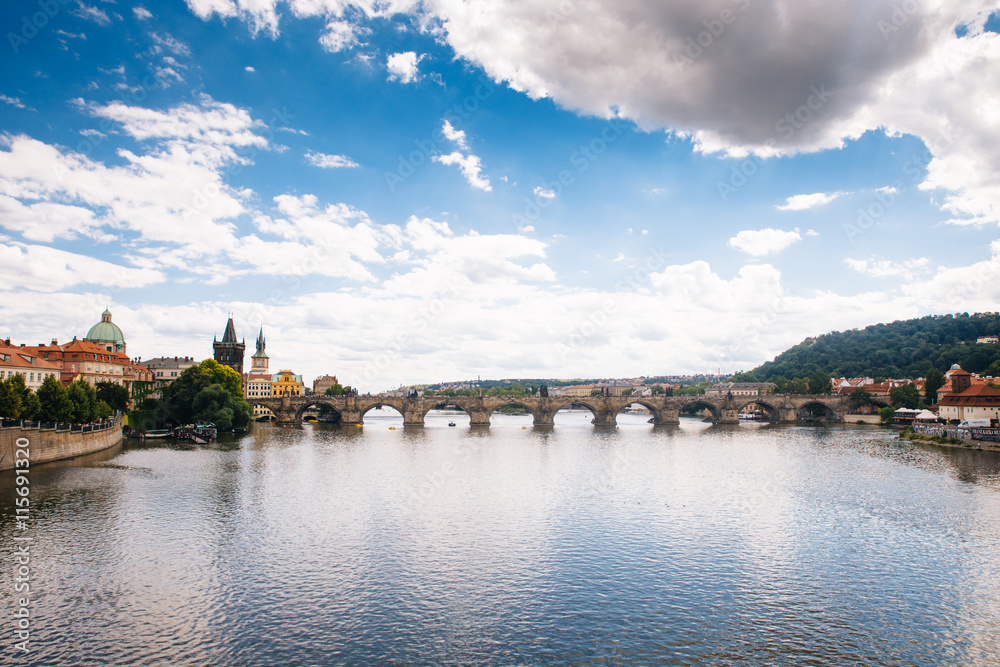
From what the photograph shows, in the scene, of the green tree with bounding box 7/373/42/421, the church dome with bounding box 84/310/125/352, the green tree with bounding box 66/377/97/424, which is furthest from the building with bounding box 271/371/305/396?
the green tree with bounding box 7/373/42/421

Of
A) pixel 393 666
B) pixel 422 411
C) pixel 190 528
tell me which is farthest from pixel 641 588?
pixel 422 411

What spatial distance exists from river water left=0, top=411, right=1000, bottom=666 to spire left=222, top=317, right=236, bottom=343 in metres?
102

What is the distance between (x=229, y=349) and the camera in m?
141

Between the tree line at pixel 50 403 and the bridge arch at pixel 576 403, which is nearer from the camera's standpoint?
the tree line at pixel 50 403

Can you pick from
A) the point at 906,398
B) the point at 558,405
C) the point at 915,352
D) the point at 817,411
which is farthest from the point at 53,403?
the point at 915,352

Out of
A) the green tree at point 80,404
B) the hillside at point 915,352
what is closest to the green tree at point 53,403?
the green tree at point 80,404

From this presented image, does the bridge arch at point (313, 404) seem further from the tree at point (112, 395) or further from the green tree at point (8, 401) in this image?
the green tree at point (8, 401)

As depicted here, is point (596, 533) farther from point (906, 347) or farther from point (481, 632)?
point (906, 347)

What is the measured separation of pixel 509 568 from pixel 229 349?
134 metres

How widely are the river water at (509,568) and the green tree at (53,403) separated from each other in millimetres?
11656

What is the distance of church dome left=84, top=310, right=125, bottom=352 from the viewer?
106875mm

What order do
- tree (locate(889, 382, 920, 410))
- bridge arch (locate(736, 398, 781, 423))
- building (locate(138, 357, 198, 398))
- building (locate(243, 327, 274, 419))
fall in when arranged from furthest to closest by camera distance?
1. building (locate(243, 327, 274, 419))
2. building (locate(138, 357, 198, 398))
3. bridge arch (locate(736, 398, 781, 423))
4. tree (locate(889, 382, 920, 410))

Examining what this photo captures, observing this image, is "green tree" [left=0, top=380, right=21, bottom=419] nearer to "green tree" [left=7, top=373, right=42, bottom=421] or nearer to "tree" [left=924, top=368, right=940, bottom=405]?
"green tree" [left=7, top=373, right=42, bottom=421]

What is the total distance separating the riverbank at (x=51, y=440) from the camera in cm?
4147
